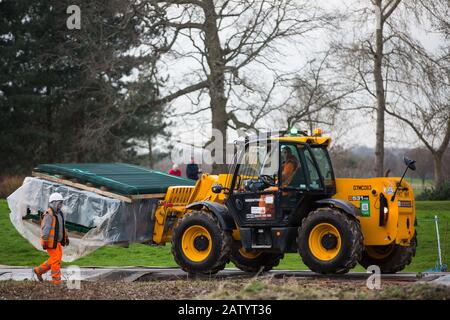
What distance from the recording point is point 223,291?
39.2ft

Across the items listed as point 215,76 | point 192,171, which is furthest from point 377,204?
point 215,76

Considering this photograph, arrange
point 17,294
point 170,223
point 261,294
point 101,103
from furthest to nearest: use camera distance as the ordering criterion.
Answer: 1. point 101,103
2. point 170,223
3. point 17,294
4. point 261,294

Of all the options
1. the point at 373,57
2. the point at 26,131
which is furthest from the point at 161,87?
the point at 26,131

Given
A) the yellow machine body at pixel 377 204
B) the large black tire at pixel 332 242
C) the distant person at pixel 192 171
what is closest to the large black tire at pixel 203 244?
the yellow machine body at pixel 377 204

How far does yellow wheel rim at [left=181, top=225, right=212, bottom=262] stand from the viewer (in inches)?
672

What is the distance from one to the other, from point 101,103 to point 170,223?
1969 cm

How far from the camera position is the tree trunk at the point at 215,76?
1210 inches

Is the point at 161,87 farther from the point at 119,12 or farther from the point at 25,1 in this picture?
the point at 25,1

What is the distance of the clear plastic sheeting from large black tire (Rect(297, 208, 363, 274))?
12.6 ft

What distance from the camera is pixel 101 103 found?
37250mm

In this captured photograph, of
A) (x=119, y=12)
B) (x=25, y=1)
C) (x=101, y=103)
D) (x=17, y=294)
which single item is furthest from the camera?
(x=25, y=1)
